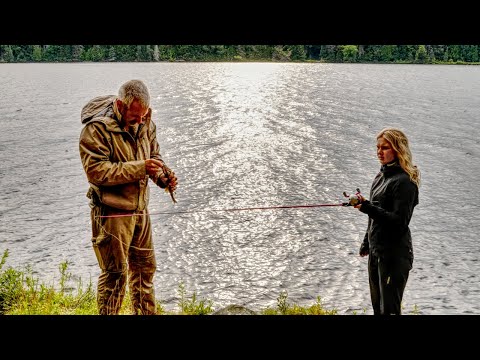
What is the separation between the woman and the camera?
3807mm

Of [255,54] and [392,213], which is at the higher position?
[255,54]

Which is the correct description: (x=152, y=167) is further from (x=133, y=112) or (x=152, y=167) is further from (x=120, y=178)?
(x=133, y=112)

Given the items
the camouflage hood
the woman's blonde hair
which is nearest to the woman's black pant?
the woman's blonde hair

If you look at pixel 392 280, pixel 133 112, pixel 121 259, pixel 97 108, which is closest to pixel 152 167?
pixel 133 112

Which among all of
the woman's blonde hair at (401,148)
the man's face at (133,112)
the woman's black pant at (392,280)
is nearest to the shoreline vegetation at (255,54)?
the woman's blonde hair at (401,148)

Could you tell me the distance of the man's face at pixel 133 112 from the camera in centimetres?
381

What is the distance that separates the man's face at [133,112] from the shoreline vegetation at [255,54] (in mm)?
67268

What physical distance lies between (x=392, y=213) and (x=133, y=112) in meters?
2.14

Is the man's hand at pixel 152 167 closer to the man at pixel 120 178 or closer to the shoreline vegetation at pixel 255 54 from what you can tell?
the man at pixel 120 178

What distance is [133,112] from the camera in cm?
383
